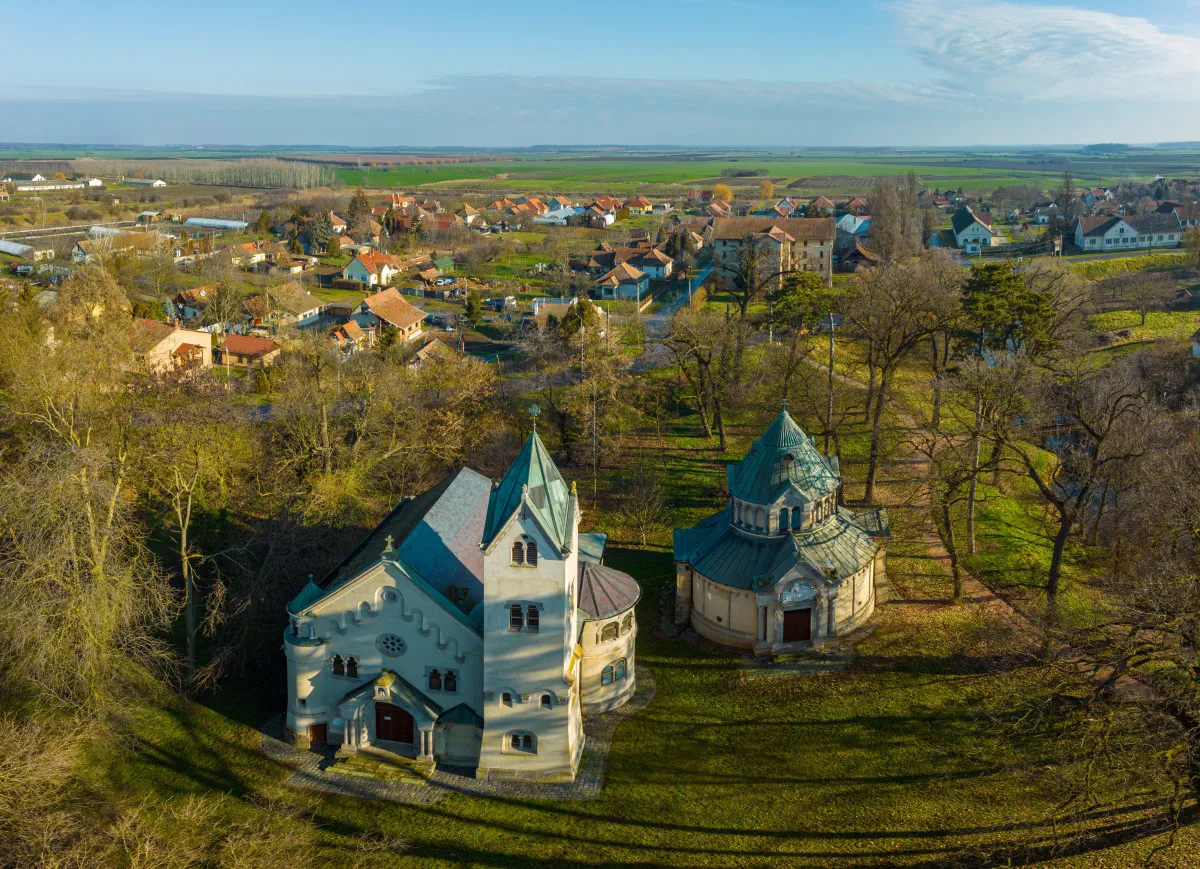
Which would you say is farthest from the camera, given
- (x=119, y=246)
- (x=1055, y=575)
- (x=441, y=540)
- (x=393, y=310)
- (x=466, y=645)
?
(x=119, y=246)

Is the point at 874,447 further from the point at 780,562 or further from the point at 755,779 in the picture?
the point at 755,779

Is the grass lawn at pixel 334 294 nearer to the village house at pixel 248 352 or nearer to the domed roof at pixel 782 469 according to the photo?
the village house at pixel 248 352

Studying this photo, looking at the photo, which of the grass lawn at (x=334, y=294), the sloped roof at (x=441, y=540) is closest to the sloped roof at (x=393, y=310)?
the grass lawn at (x=334, y=294)

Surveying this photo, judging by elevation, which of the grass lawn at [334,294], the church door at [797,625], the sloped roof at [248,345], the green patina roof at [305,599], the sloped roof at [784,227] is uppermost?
the sloped roof at [784,227]

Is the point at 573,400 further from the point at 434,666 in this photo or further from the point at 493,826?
the point at 493,826

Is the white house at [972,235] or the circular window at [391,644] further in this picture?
the white house at [972,235]

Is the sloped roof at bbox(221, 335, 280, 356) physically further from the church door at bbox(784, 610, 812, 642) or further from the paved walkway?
the church door at bbox(784, 610, 812, 642)

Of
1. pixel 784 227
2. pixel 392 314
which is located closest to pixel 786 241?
pixel 784 227
